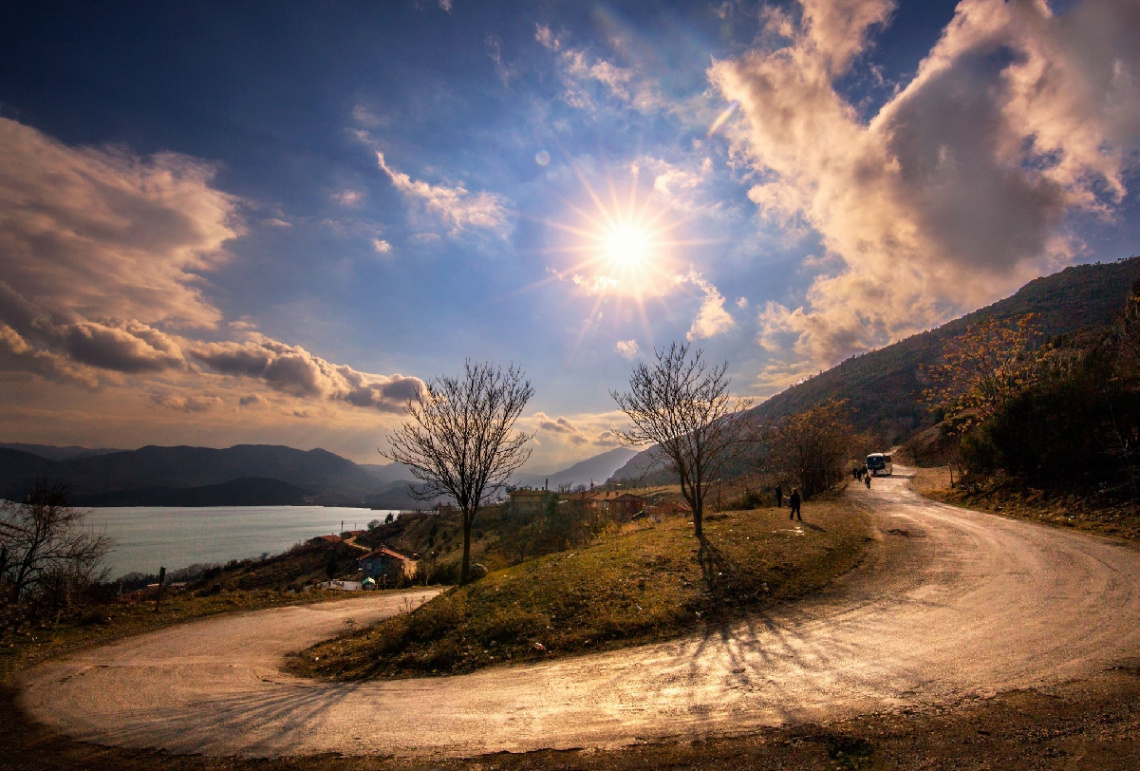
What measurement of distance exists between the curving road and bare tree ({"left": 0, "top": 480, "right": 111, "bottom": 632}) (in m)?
5.01

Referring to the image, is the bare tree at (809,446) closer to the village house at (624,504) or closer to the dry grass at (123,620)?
the dry grass at (123,620)

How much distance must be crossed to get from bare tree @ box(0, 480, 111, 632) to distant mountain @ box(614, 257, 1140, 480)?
11588 centimetres

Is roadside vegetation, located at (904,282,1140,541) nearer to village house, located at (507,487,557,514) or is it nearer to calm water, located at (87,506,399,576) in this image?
village house, located at (507,487,557,514)

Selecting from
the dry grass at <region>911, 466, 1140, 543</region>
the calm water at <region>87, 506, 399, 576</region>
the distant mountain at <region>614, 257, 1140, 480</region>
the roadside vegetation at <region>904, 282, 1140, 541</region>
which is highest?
the distant mountain at <region>614, 257, 1140, 480</region>

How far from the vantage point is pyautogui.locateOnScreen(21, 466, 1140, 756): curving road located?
560 cm

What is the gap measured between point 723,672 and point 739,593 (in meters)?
4.28

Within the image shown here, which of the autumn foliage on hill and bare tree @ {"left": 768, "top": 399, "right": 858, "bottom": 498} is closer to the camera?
the autumn foliage on hill

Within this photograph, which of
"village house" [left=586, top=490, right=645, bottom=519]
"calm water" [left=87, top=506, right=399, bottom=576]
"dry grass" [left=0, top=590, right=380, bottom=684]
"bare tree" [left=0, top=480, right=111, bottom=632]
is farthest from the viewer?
"calm water" [left=87, top=506, right=399, bottom=576]

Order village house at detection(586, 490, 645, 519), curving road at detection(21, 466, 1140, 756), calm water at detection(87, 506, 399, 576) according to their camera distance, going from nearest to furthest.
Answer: curving road at detection(21, 466, 1140, 756) < village house at detection(586, 490, 645, 519) < calm water at detection(87, 506, 399, 576)

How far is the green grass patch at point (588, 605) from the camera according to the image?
8.87 metres

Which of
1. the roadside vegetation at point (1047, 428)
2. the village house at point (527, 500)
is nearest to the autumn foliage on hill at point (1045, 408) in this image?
the roadside vegetation at point (1047, 428)

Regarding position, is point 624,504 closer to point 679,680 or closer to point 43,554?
point 43,554

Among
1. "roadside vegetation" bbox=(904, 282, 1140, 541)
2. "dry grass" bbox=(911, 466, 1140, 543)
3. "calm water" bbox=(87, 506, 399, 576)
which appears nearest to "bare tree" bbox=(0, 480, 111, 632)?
"dry grass" bbox=(911, 466, 1140, 543)

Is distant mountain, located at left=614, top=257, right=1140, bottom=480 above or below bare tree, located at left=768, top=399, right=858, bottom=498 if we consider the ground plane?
above
